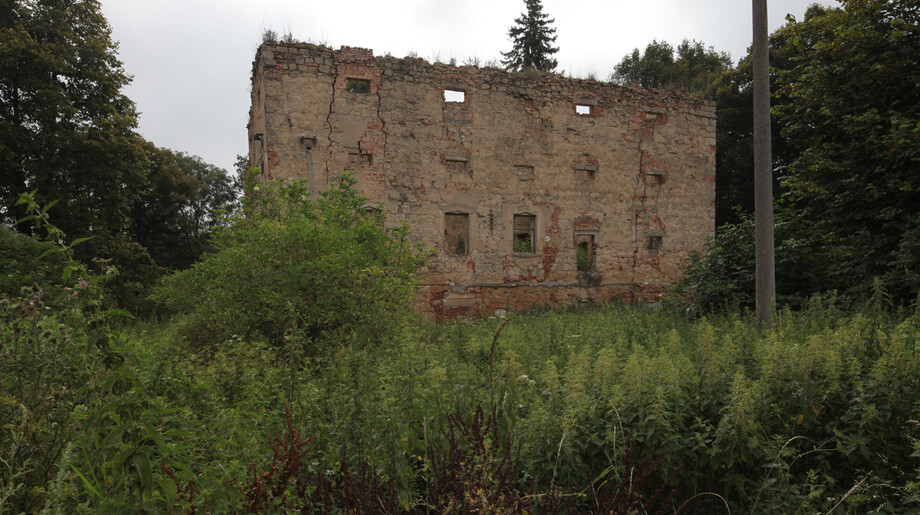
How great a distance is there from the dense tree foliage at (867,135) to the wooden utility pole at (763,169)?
2.30 m

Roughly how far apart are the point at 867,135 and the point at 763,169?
3346mm

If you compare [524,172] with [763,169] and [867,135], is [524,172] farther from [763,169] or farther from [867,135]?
[763,169]

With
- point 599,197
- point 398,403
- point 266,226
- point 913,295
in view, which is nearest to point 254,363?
point 398,403

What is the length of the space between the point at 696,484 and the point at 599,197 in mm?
13818

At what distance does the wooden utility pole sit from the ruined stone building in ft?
28.9

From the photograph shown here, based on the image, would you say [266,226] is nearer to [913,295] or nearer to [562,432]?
[562,432]

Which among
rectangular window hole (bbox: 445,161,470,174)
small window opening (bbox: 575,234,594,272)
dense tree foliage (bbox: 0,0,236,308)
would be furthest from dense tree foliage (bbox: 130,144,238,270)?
small window opening (bbox: 575,234,594,272)

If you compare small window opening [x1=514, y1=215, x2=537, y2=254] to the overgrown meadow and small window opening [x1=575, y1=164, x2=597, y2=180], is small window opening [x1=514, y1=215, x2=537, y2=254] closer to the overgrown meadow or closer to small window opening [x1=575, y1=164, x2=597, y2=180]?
small window opening [x1=575, y1=164, x2=597, y2=180]

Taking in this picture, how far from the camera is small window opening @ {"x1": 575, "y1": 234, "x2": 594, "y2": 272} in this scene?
1625 cm

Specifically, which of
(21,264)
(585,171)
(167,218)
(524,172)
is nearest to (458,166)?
(524,172)

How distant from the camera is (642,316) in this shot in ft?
32.5

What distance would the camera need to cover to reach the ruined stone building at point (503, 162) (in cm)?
1347

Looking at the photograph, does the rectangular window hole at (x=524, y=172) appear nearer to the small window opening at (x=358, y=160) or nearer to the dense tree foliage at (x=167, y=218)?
the small window opening at (x=358, y=160)

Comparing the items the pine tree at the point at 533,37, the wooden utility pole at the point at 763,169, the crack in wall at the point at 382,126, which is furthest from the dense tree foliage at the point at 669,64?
the wooden utility pole at the point at 763,169
